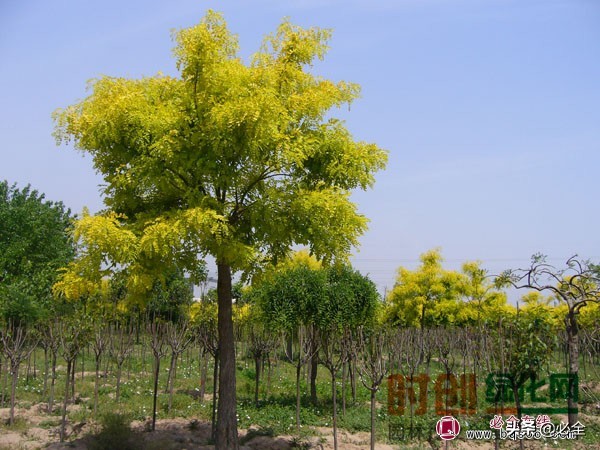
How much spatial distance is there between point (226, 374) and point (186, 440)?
2.44m

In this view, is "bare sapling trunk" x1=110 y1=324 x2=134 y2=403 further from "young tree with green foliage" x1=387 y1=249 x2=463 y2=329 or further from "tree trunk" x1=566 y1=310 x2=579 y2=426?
"young tree with green foliage" x1=387 y1=249 x2=463 y2=329

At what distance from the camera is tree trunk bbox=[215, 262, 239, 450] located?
11.0 metres

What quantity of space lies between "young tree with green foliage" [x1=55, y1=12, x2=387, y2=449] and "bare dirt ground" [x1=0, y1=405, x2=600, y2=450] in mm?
1768

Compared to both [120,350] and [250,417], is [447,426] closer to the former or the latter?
[250,417]

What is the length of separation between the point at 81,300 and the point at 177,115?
20451 millimetres

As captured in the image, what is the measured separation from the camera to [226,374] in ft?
36.7

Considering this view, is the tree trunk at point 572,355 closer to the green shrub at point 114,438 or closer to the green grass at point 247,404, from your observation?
the green grass at point 247,404

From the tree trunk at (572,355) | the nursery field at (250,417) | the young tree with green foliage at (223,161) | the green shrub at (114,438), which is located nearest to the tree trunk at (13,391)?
the nursery field at (250,417)

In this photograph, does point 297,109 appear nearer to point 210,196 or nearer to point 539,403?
point 210,196

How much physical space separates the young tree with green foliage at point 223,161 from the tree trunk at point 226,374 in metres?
0.02

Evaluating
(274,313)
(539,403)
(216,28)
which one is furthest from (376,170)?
(539,403)

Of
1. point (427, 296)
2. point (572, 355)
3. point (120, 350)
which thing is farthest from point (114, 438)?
point (427, 296)

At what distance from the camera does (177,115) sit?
34.1ft

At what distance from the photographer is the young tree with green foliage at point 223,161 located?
32.3 ft
